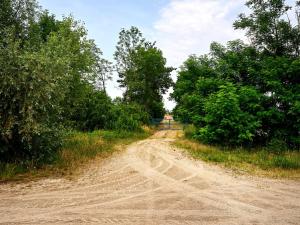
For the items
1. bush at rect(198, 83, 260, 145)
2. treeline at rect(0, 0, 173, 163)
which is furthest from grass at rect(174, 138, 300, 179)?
treeline at rect(0, 0, 173, 163)

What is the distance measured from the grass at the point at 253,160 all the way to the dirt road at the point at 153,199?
5.64 feet

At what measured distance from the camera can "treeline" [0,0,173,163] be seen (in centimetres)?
1032

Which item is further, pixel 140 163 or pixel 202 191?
pixel 140 163

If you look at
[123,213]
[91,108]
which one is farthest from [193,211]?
[91,108]

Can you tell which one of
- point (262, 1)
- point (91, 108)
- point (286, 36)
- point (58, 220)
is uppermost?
point (262, 1)

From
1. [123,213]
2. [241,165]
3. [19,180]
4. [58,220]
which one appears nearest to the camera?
[58,220]

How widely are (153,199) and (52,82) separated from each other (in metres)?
6.39

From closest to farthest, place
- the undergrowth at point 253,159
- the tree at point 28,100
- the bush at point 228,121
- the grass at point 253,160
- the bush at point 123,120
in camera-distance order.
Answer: the tree at point 28,100
the grass at point 253,160
the undergrowth at point 253,159
the bush at point 228,121
the bush at point 123,120

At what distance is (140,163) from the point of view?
46.5ft

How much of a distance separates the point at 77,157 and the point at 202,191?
24.6 feet

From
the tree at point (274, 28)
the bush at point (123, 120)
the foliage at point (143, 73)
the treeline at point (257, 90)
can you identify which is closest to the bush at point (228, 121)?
the treeline at point (257, 90)

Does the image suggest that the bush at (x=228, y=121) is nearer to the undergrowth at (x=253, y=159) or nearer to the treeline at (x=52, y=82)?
the undergrowth at (x=253, y=159)

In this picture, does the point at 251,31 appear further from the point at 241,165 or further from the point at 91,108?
the point at 91,108

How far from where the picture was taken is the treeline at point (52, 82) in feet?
33.9
